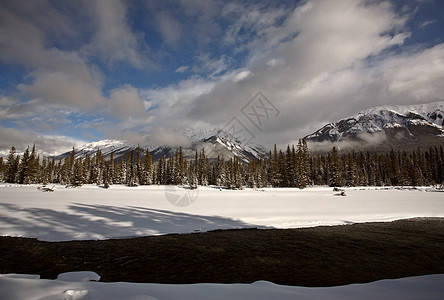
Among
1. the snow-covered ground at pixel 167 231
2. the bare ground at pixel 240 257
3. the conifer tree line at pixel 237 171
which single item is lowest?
the bare ground at pixel 240 257

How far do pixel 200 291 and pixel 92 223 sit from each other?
1318 cm

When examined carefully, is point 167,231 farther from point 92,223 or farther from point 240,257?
point 240,257

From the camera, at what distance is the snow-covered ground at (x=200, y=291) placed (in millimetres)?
3816

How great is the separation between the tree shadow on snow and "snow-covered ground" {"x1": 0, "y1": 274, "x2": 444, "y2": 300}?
9044 mm

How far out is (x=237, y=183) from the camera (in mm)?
60031

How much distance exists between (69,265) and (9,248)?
180 inches

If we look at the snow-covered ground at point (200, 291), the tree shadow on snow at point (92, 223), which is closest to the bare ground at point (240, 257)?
the tree shadow on snow at point (92, 223)

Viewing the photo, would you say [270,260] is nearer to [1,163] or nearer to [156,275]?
[156,275]

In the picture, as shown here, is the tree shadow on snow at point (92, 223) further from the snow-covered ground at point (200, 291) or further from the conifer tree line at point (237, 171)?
the conifer tree line at point (237, 171)

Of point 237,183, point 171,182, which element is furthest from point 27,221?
point 171,182

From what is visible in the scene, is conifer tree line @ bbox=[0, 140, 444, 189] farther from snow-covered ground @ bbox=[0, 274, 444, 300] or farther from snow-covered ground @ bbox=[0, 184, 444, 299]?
snow-covered ground @ bbox=[0, 274, 444, 300]

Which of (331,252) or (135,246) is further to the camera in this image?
(135,246)

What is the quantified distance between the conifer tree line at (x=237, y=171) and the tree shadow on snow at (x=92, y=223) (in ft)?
140

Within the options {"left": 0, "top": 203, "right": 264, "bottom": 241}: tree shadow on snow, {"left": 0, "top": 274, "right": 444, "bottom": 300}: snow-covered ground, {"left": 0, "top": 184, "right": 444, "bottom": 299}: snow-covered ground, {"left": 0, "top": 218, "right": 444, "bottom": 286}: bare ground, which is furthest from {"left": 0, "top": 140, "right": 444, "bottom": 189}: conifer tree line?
{"left": 0, "top": 274, "right": 444, "bottom": 300}: snow-covered ground
